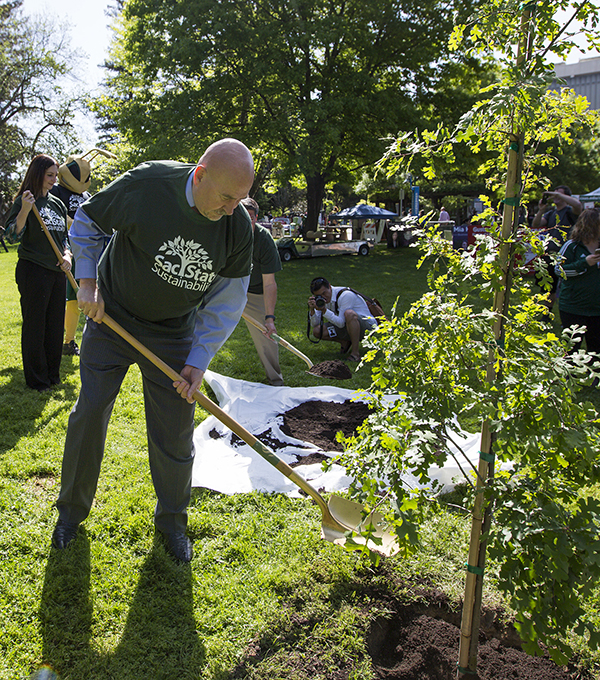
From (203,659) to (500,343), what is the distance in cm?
175

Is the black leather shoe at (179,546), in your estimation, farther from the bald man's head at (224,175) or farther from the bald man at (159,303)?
the bald man's head at (224,175)

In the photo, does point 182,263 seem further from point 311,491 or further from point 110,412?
point 311,491

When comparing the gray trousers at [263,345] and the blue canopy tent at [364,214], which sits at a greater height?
the blue canopy tent at [364,214]

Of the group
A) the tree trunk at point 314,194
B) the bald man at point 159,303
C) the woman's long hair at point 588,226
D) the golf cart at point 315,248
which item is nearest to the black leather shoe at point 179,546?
the bald man at point 159,303

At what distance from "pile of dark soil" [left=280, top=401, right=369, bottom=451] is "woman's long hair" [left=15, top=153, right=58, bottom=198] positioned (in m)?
3.06

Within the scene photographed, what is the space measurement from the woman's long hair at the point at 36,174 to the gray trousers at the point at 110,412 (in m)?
2.81

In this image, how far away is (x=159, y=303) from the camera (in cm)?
259

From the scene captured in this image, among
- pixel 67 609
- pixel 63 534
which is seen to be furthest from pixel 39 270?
pixel 67 609

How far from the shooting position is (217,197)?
223 centimetres

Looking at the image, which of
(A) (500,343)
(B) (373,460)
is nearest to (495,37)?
(A) (500,343)

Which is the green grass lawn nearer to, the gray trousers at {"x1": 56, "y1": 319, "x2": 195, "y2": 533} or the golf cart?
the gray trousers at {"x1": 56, "y1": 319, "x2": 195, "y2": 533}

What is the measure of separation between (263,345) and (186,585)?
126 inches

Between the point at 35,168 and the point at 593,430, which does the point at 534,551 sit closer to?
the point at 593,430

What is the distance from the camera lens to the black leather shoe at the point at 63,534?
2.81 metres
